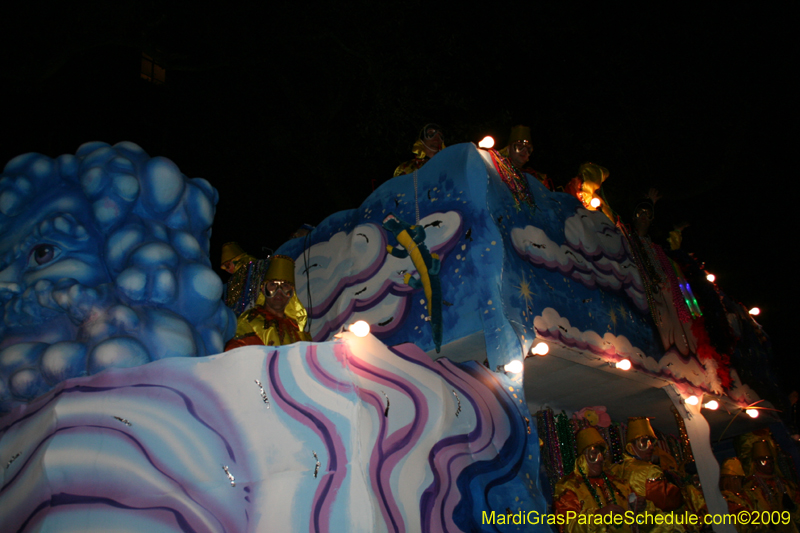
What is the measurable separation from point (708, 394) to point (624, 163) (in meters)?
4.84

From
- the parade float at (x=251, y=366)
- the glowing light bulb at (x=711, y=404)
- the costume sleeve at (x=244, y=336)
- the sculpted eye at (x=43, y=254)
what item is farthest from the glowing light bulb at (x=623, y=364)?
the sculpted eye at (x=43, y=254)

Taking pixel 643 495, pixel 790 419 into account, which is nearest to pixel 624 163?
pixel 790 419

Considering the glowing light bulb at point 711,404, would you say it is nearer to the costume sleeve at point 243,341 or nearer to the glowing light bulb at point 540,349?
the glowing light bulb at point 540,349

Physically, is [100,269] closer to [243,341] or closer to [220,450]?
[243,341]

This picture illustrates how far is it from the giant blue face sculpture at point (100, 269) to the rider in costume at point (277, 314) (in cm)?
80

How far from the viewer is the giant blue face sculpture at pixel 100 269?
8.94 ft

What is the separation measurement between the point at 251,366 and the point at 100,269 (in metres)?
1.08

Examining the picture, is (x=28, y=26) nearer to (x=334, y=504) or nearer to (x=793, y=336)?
(x=334, y=504)

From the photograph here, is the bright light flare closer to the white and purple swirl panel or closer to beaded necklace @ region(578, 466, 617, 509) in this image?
the white and purple swirl panel

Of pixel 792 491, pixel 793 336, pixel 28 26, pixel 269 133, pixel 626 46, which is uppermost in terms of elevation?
pixel 626 46

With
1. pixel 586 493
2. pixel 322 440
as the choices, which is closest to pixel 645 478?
pixel 586 493

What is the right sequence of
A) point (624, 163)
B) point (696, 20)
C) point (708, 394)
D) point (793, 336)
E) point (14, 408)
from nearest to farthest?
1. point (14, 408)
2. point (708, 394)
3. point (696, 20)
4. point (624, 163)
5. point (793, 336)

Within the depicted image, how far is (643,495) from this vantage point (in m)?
5.61

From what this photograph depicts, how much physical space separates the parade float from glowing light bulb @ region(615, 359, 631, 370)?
27 centimetres
